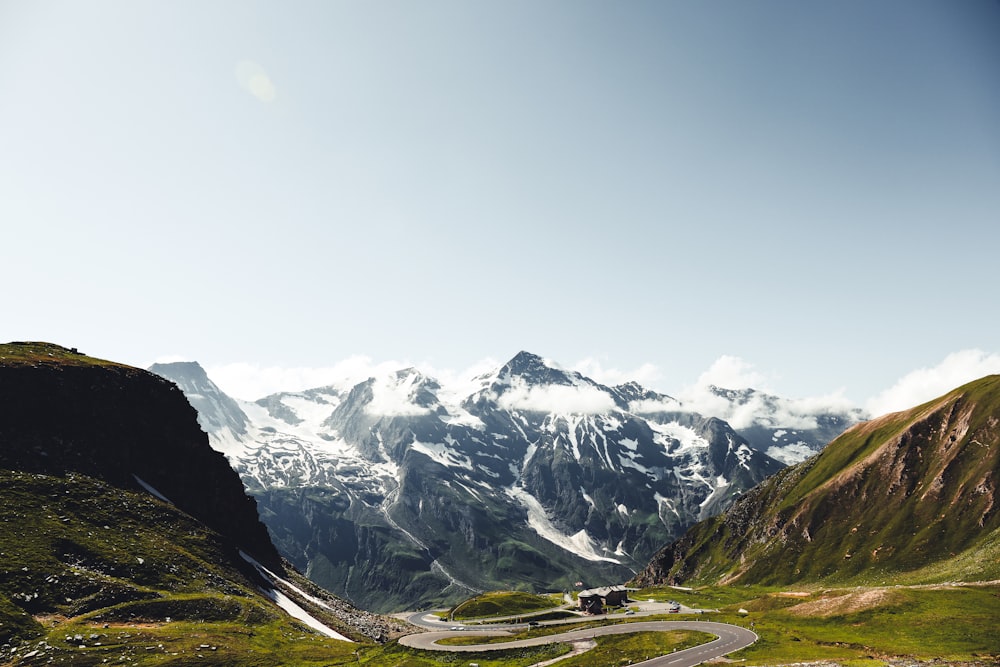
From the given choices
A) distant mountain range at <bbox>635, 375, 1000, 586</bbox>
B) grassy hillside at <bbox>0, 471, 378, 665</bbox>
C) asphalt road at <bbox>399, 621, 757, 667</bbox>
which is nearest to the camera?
grassy hillside at <bbox>0, 471, 378, 665</bbox>

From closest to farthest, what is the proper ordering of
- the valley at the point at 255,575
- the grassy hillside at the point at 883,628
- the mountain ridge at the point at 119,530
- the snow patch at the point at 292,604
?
the grassy hillside at the point at 883,628, the valley at the point at 255,575, the mountain ridge at the point at 119,530, the snow patch at the point at 292,604

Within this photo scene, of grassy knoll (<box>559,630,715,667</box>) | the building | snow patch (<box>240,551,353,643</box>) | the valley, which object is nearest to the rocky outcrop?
the valley

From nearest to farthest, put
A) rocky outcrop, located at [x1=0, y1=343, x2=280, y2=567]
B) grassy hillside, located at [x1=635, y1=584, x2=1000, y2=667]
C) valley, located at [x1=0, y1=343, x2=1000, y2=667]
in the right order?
grassy hillside, located at [x1=635, y1=584, x2=1000, y2=667] < valley, located at [x1=0, y1=343, x2=1000, y2=667] < rocky outcrop, located at [x1=0, y1=343, x2=280, y2=567]

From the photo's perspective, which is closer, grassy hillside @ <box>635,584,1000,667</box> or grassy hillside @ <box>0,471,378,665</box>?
grassy hillside @ <box>635,584,1000,667</box>

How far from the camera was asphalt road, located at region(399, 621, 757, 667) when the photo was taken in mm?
91750

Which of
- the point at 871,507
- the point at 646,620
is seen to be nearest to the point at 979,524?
the point at 871,507

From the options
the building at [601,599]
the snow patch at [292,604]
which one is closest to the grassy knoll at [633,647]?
the building at [601,599]

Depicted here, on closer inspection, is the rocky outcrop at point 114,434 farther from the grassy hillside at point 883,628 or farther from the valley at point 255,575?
the grassy hillside at point 883,628

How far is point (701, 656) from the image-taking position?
91812 mm

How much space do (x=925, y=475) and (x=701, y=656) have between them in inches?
5866

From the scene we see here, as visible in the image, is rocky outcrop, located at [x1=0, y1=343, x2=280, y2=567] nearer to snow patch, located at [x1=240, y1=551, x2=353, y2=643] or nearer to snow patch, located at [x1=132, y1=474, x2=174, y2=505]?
snow patch, located at [x1=132, y1=474, x2=174, y2=505]

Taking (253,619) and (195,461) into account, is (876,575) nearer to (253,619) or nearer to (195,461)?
(253,619)

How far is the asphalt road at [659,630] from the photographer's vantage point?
3612 inches

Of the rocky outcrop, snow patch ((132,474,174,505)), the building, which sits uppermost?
the rocky outcrop
